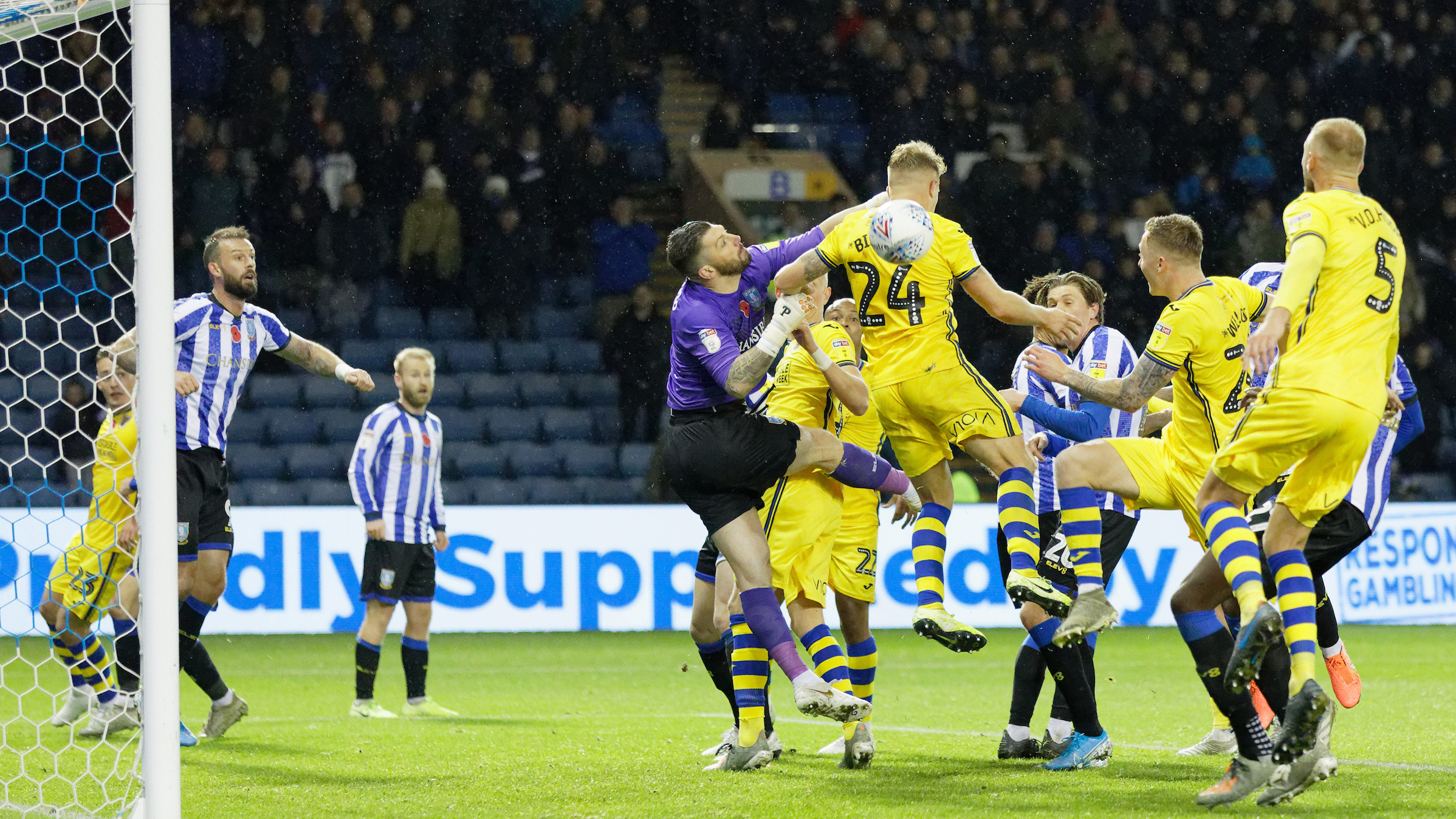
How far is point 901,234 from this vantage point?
538cm

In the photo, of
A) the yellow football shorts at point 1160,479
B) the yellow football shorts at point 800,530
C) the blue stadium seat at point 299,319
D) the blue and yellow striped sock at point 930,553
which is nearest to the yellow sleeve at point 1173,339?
the yellow football shorts at point 1160,479

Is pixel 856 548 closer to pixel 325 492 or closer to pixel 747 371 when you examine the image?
pixel 747 371

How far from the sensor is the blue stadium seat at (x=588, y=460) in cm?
1470

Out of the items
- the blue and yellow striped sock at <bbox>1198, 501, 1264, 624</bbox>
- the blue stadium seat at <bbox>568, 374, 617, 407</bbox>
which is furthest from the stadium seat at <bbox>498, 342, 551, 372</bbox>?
the blue and yellow striped sock at <bbox>1198, 501, 1264, 624</bbox>

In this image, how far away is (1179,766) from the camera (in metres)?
5.79

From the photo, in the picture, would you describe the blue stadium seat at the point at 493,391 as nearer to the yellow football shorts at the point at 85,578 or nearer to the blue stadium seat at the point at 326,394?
the blue stadium seat at the point at 326,394

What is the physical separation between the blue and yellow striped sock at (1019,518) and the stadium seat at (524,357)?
33.1 ft

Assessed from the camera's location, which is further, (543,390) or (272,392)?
(543,390)

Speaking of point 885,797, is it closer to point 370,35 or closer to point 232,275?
point 232,275

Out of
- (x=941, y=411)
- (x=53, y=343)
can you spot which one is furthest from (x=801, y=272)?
(x=53, y=343)

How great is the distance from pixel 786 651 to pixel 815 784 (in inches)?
19.1

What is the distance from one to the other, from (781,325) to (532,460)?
31.8 ft

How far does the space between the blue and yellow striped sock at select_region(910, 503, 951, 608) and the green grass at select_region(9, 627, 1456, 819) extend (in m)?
0.66

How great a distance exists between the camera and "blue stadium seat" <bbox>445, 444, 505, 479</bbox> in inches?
575
